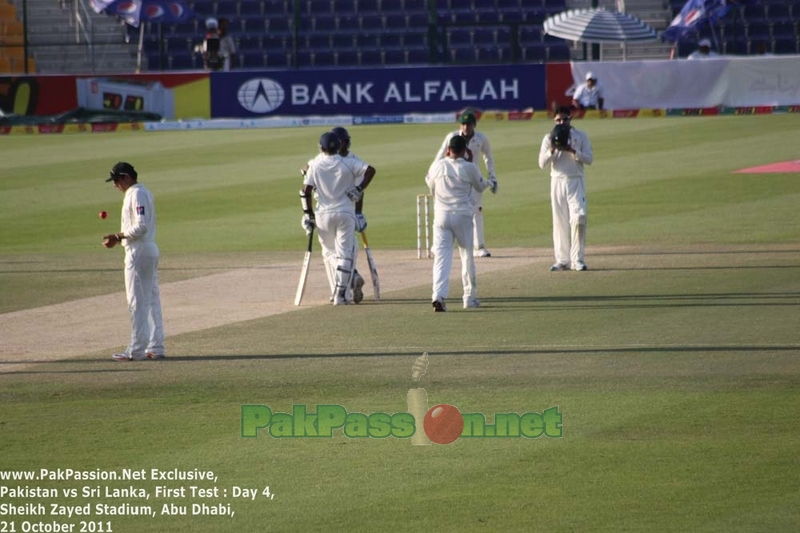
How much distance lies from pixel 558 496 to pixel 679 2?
36.8m

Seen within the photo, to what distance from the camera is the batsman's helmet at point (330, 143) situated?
47.5 feet

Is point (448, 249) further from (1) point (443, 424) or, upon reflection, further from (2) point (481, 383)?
(1) point (443, 424)

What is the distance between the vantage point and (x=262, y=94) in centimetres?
3812

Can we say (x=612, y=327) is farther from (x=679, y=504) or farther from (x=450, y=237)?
(x=679, y=504)

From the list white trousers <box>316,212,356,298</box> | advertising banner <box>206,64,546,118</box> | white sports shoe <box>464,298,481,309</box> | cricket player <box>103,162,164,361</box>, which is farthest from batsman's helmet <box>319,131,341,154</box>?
advertising banner <box>206,64,546,118</box>

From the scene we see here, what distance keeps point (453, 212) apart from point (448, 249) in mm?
379

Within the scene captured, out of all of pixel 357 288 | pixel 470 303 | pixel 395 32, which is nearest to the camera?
pixel 470 303

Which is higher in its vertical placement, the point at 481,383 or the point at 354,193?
the point at 354,193

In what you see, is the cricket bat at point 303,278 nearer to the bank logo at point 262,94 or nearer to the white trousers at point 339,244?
the white trousers at point 339,244

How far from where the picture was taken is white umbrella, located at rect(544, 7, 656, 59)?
122 feet

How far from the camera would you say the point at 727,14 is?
4203 cm

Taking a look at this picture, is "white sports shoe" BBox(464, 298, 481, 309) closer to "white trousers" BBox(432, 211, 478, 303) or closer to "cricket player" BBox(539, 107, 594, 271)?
"white trousers" BBox(432, 211, 478, 303)

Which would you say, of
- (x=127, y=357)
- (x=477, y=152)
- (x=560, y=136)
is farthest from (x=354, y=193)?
(x=477, y=152)

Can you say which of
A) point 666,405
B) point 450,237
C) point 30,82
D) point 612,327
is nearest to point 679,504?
point 666,405
